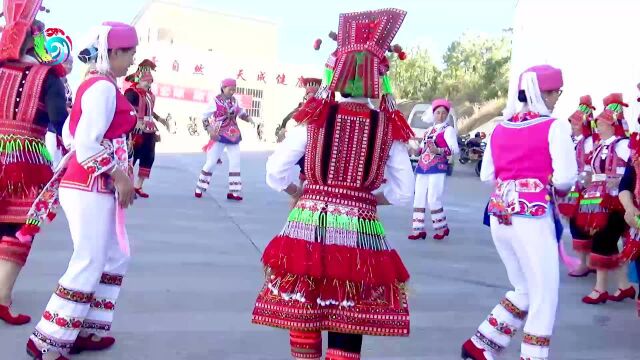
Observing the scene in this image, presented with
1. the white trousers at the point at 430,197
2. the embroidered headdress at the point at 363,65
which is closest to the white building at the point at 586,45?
the white trousers at the point at 430,197

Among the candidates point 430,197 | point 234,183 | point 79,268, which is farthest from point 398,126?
point 234,183

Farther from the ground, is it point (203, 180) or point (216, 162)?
point (216, 162)

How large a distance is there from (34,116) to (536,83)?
9.58 feet

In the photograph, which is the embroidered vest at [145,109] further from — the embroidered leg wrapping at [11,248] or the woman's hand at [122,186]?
the woman's hand at [122,186]

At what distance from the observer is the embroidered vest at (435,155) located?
826 centimetres

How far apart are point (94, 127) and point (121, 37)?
52cm

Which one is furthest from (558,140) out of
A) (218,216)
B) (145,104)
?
(145,104)

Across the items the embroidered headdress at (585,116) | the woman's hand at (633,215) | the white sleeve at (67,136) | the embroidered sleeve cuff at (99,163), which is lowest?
the woman's hand at (633,215)

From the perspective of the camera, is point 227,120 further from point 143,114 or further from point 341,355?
point 341,355

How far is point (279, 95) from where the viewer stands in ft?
121

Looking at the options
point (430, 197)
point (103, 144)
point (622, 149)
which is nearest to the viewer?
point (103, 144)

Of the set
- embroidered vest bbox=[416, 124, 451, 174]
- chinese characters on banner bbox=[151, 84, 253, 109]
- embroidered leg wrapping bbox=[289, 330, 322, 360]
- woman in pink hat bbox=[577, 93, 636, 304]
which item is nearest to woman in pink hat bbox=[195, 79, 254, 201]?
embroidered vest bbox=[416, 124, 451, 174]

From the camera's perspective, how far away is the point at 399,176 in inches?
134

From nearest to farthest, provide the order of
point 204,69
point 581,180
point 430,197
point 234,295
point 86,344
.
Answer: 1. point 86,344
2. point 234,295
3. point 581,180
4. point 430,197
5. point 204,69
